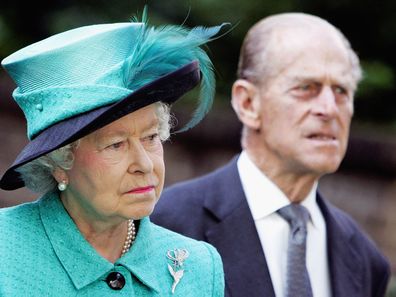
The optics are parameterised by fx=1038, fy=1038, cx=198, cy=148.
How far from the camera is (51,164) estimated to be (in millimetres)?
3408

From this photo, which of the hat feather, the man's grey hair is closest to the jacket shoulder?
the man's grey hair

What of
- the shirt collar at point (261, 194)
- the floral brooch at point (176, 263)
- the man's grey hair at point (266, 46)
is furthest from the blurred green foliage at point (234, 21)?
the floral brooch at point (176, 263)

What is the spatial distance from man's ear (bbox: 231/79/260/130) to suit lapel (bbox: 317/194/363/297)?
0.51 meters

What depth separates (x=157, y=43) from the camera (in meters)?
3.39

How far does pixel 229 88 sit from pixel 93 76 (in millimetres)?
6715

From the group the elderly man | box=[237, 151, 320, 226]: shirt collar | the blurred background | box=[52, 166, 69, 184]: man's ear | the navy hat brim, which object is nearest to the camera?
the navy hat brim

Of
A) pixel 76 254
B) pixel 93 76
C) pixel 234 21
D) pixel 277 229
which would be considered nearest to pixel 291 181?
pixel 277 229

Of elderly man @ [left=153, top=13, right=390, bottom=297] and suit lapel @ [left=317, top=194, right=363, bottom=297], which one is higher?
elderly man @ [left=153, top=13, right=390, bottom=297]

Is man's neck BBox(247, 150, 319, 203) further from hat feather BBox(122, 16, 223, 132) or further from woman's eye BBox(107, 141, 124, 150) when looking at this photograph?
woman's eye BBox(107, 141, 124, 150)

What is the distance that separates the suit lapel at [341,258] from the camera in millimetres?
4871

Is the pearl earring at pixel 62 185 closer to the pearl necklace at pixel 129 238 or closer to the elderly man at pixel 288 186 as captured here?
the pearl necklace at pixel 129 238

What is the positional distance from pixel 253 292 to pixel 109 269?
1240mm

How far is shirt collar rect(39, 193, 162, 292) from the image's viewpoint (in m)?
3.41

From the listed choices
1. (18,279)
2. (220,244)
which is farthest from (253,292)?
(18,279)
